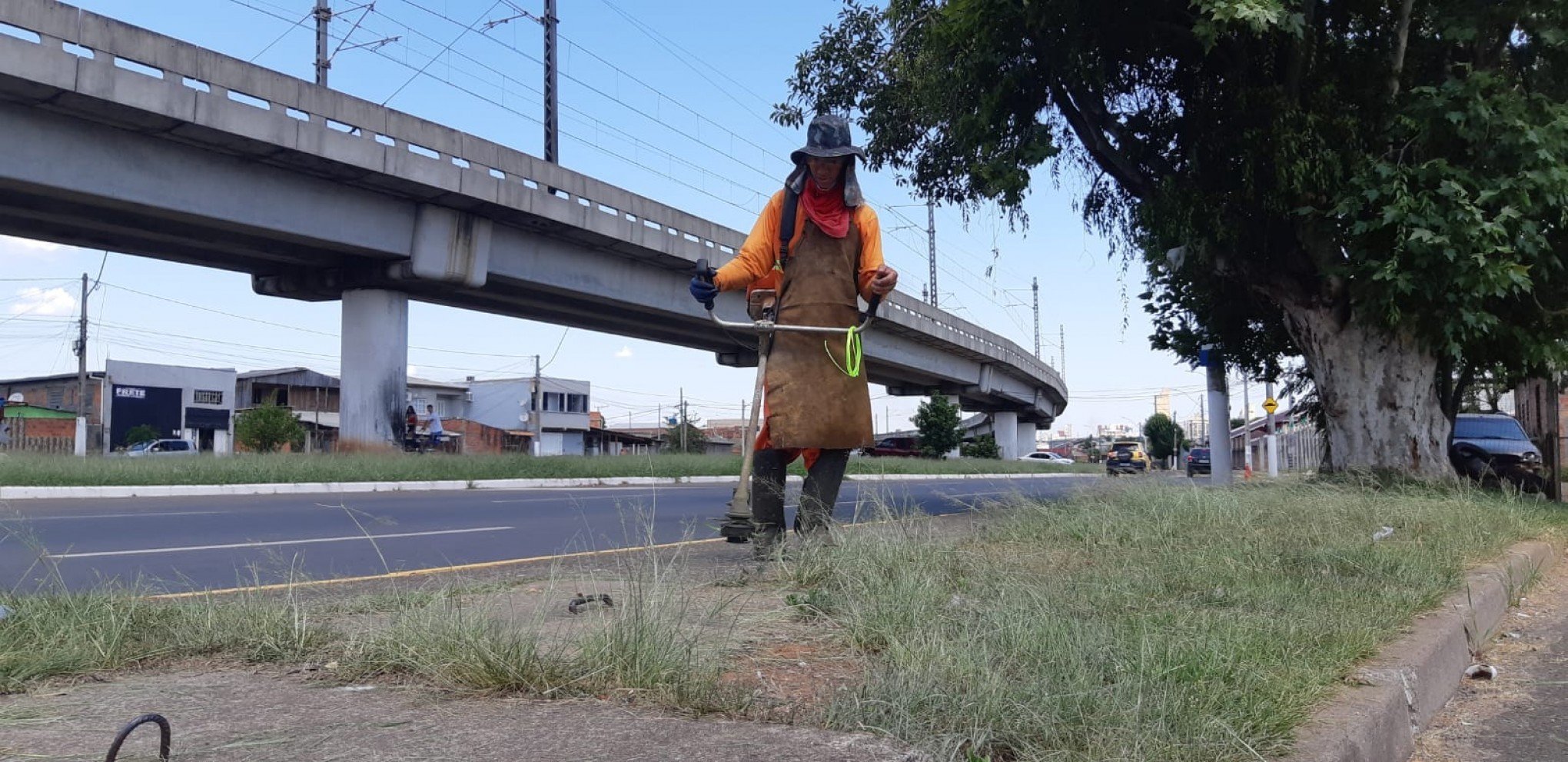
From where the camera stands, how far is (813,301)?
5113 mm

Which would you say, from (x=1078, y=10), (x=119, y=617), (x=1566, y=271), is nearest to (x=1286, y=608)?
(x=119, y=617)

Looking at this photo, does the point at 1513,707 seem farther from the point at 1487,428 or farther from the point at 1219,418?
the point at 1487,428

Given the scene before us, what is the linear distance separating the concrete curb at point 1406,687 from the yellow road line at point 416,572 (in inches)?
80.8

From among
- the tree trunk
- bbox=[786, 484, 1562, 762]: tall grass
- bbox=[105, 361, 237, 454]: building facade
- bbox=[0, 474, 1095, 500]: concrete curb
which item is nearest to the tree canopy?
bbox=[105, 361, 237, 454]: building facade

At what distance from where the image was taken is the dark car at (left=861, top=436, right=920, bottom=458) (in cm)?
6103

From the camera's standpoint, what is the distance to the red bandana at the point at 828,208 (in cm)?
514

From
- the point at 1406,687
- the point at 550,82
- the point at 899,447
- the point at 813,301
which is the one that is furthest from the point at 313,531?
the point at 899,447

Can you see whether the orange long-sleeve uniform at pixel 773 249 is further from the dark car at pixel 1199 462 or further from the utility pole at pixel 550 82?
the dark car at pixel 1199 462

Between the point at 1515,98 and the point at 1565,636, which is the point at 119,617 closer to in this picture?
the point at 1565,636

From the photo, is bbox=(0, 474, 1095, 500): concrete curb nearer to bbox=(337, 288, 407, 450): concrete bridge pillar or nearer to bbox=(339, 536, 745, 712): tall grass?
bbox=(337, 288, 407, 450): concrete bridge pillar

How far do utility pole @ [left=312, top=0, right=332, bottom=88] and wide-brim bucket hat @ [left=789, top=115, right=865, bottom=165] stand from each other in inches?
850

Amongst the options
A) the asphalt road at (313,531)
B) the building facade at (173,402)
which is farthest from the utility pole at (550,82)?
the building facade at (173,402)

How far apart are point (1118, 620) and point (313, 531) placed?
7740mm

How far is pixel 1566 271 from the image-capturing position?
1212 centimetres
